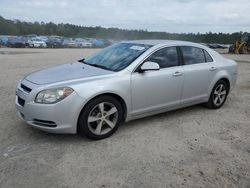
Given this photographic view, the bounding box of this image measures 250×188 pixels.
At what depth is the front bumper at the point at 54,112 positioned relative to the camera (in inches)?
151

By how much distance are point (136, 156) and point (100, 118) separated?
84 centimetres

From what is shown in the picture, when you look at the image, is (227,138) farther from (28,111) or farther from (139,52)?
(28,111)

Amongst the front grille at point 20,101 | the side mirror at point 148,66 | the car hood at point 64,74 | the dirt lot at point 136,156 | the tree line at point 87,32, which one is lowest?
the tree line at point 87,32

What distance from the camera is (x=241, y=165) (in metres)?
3.62

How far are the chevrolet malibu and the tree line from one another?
2808 inches

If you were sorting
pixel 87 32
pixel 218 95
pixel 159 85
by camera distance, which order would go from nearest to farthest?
pixel 159 85 < pixel 218 95 < pixel 87 32

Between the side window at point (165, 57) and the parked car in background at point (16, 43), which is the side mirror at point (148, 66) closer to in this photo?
the side window at point (165, 57)

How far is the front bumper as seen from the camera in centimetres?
385

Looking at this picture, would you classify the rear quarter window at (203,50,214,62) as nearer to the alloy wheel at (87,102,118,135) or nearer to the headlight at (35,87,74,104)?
the alloy wheel at (87,102,118,135)

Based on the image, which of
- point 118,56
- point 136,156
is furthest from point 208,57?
point 136,156

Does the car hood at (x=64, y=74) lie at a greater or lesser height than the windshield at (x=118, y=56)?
lesser

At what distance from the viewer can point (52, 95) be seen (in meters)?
3.88

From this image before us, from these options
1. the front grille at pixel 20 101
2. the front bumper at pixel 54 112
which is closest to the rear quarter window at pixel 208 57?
the front bumper at pixel 54 112

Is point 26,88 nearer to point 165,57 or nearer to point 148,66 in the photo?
point 148,66
